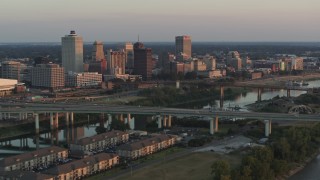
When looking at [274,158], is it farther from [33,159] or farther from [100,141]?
[33,159]

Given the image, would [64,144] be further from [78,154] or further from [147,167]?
[147,167]

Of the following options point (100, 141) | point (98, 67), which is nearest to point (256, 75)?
point (98, 67)

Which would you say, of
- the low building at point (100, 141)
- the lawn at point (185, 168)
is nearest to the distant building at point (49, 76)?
the low building at point (100, 141)

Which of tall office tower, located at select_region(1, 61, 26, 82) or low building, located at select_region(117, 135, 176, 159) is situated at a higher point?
tall office tower, located at select_region(1, 61, 26, 82)

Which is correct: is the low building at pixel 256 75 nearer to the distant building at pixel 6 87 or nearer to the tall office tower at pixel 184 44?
the tall office tower at pixel 184 44

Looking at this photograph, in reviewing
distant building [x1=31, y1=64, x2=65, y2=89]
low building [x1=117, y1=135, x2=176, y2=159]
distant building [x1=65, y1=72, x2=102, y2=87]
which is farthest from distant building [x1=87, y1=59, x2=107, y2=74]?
low building [x1=117, y1=135, x2=176, y2=159]

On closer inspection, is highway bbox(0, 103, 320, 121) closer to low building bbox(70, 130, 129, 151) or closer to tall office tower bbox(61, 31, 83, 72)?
low building bbox(70, 130, 129, 151)

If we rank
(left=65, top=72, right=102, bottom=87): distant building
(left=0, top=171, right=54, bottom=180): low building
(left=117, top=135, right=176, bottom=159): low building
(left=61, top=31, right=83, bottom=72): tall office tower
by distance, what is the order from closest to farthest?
1. (left=0, top=171, right=54, bottom=180): low building
2. (left=117, top=135, right=176, bottom=159): low building
3. (left=65, top=72, right=102, bottom=87): distant building
4. (left=61, top=31, right=83, bottom=72): tall office tower
